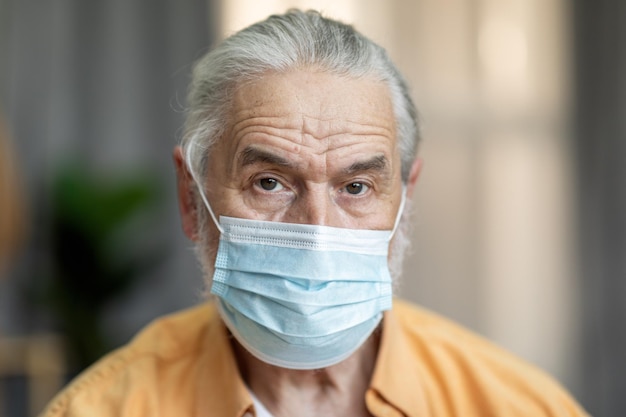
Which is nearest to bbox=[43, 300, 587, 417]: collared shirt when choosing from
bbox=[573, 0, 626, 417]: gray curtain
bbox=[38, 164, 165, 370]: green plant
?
bbox=[38, 164, 165, 370]: green plant

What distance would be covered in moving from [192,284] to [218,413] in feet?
8.69

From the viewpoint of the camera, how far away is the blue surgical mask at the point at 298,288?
69.7 inches

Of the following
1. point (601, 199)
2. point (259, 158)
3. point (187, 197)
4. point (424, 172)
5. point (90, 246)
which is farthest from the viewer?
point (601, 199)

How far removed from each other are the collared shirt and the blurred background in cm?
196

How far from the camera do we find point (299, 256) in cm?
179

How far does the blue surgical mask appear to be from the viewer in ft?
5.81

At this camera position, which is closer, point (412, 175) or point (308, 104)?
point (308, 104)

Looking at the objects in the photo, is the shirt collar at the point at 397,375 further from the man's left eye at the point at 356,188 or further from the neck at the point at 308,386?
the man's left eye at the point at 356,188

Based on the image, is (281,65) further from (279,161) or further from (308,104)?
(279,161)

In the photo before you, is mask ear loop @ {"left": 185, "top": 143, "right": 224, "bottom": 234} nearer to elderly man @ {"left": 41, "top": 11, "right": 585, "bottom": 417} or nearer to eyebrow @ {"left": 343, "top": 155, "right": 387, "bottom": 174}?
elderly man @ {"left": 41, "top": 11, "right": 585, "bottom": 417}

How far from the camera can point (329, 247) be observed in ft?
5.90

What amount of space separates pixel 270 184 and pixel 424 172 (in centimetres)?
285

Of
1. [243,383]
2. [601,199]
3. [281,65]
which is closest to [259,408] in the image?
[243,383]

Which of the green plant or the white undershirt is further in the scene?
the green plant
